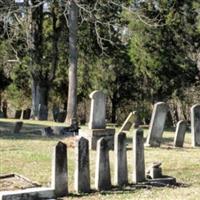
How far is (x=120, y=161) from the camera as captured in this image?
32.6ft

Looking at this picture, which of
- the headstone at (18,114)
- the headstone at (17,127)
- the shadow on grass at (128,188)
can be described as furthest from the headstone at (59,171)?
the headstone at (18,114)

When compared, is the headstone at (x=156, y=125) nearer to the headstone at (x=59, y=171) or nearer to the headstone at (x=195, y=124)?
the headstone at (x=195, y=124)

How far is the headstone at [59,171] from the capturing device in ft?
29.5

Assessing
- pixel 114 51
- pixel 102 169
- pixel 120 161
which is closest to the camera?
pixel 102 169

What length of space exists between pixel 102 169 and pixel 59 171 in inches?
34.5

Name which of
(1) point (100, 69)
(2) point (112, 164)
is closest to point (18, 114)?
(1) point (100, 69)

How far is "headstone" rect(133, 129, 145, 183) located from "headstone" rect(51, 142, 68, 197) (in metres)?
1.55

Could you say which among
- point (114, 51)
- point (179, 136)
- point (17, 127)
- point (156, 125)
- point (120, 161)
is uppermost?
point (114, 51)

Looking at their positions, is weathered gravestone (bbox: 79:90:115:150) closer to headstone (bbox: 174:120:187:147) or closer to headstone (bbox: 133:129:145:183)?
headstone (bbox: 174:120:187:147)

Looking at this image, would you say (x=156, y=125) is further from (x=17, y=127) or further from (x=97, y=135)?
(x=17, y=127)

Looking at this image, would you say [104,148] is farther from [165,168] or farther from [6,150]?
[6,150]

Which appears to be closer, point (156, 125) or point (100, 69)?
point (156, 125)

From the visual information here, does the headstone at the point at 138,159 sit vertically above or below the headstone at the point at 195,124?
below

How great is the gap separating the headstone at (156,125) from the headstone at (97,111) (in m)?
1.57
